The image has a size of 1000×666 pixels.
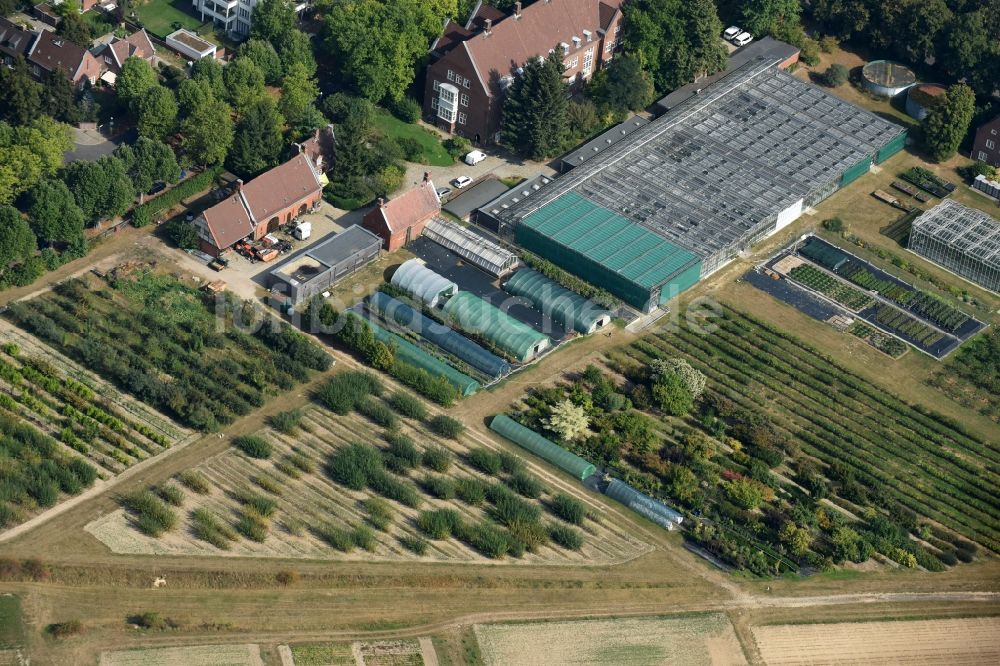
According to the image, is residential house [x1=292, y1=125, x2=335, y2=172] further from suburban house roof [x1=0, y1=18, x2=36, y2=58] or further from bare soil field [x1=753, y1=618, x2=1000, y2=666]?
bare soil field [x1=753, y1=618, x2=1000, y2=666]

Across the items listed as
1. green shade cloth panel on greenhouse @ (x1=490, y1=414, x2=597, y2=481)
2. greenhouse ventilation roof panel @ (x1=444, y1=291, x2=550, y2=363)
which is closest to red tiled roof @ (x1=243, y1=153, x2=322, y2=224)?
greenhouse ventilation roof panel @ (x1=444, y1=291, x2=550, y2=363)

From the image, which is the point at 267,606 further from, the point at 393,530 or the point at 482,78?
the point at 482,78

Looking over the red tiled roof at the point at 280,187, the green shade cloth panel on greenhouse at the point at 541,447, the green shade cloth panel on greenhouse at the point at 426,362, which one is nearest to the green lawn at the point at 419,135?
the red tiled roof at the point at 280,187

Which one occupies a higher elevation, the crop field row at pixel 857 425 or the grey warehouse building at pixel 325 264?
Result: the grey warehouse building at pixel 325 264

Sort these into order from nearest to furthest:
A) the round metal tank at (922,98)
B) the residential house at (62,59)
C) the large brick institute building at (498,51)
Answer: the residential house at (62,59) → the large brick institute building at (498,51) → the round metal tank at (922,98)

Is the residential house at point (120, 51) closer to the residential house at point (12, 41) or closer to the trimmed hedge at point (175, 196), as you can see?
the residential house at point (12, 41)

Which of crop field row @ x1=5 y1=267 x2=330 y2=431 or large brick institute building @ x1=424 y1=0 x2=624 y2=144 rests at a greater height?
large brick institute building @ x1=424 y1=0 x2=624 y2=144

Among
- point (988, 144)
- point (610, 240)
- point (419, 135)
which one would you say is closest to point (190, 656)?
point (610, 240)

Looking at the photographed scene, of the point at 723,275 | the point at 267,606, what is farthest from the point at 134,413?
the point at 723,275
